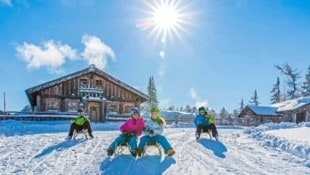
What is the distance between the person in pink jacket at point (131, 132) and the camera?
9.81 metres

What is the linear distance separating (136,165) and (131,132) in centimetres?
182

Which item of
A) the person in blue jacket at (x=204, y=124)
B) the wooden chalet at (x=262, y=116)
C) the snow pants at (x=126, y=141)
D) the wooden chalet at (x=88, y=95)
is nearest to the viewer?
the snow pants at (x=126, y=141)

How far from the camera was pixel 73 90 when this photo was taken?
110 ft

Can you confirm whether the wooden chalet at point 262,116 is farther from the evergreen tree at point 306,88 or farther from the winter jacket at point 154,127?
the winter jacket at point 154,127

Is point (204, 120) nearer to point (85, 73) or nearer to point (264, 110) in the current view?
point (85, 73)

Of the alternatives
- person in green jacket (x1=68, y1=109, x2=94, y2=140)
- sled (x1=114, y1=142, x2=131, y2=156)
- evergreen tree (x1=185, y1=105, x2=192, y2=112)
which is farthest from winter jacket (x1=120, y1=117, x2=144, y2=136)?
evergreen tree (x1=185, y1=105, x2=192, y2=112)

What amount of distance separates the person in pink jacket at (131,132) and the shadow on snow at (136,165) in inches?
13.7

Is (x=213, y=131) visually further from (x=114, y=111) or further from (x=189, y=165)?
(x=114, y=111)

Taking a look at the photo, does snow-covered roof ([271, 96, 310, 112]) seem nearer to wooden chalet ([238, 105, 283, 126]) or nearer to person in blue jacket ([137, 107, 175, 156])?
wooden chalet ([238, 105, 283, 126])

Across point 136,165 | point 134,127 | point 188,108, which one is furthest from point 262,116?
point 188,108

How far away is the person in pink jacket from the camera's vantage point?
981 cm

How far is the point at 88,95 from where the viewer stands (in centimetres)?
3403

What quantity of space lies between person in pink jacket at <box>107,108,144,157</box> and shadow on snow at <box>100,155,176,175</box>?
1.14ft

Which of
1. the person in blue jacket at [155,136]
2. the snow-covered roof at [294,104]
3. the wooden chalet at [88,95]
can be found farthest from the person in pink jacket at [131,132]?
the snow-covered roof at [294,104]
